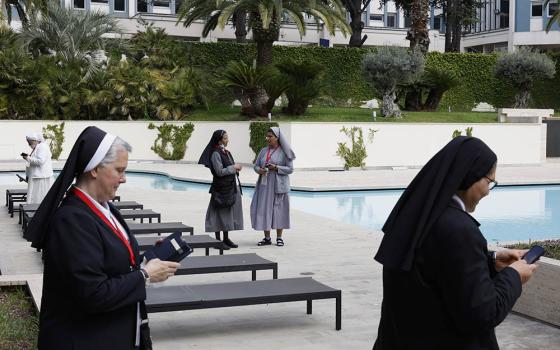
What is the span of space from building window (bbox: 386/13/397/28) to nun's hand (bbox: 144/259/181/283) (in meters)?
64.1

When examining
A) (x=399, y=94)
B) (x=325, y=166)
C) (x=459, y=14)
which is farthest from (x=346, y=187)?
(x=459, y=14)

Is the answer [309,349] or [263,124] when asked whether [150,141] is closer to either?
[263,124]

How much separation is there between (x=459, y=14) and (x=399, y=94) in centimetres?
1662

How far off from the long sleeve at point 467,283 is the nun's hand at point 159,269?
121cm

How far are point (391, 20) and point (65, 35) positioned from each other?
36702 mm

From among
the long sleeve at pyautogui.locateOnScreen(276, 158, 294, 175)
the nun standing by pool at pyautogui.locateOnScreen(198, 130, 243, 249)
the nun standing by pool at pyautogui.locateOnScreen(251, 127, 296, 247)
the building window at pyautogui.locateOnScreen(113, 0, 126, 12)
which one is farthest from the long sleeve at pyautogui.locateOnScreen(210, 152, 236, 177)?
the building window at pyautogui.locateOnScreen(113, 0, 126, 12)

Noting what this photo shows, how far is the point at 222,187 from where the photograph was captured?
11.8 meters

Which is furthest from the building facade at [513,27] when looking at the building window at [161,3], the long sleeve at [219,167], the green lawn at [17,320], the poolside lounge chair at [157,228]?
the green lawn at [17,320]

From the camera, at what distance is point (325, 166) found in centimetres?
2870

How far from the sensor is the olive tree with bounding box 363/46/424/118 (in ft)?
102

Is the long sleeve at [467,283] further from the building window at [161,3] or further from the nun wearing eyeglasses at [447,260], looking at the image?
the building window at [161,3]

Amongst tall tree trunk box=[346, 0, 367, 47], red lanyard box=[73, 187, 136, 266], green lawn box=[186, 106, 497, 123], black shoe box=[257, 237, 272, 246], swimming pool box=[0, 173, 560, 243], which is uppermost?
tall tree trunk box=[346, 0, 367, 47]

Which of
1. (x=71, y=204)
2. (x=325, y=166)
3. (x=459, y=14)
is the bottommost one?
(x=325, y=166)

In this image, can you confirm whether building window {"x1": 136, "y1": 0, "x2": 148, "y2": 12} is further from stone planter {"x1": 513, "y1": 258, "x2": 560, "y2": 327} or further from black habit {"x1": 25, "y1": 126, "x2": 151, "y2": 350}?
black habit {"x1": 25, "y1": 126, "x2": 151, "y2": 350}
